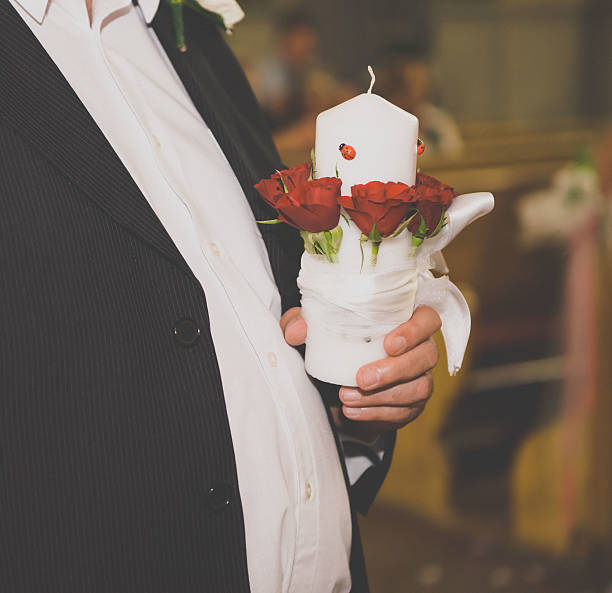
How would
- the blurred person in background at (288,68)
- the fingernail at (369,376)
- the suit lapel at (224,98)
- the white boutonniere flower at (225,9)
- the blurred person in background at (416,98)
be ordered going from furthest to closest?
the blurred person in background at (288,68)
the blurred person in background at (416,98)
the white boutonniere flower at (225,9)
the suit lapel at (224,98)
the fingernail at (369,376)

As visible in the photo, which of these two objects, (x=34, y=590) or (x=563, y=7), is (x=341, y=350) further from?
(x=563, y=7)

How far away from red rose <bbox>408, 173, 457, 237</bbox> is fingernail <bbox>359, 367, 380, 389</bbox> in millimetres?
193

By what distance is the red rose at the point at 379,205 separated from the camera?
3.14ft

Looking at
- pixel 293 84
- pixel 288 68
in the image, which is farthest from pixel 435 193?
pixel 288 68

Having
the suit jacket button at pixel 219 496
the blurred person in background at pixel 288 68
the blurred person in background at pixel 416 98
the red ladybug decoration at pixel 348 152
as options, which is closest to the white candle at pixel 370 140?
the red ladybug decoration at pixel 348 152

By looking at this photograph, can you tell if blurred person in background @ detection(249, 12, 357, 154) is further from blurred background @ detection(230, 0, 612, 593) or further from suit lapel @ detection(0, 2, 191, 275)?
suit lapel @ detection(0, 2, 191, 275)

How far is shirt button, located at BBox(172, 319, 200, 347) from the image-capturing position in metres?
1.03

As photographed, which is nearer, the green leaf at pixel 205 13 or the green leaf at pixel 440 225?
the green leaf at pixel 440 225

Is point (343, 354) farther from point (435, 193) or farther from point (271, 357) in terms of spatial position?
point (435, 193)

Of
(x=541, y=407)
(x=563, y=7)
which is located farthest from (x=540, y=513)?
(x=563, y=7)

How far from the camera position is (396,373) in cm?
108

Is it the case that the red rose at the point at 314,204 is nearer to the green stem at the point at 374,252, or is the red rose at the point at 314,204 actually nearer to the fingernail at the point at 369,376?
the green stem at the point at 374,252

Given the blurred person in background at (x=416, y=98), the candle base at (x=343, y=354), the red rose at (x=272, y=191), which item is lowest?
the blurred person in background at (x=416, y=98)

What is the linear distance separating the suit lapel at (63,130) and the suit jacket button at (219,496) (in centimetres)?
28
